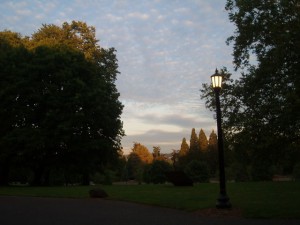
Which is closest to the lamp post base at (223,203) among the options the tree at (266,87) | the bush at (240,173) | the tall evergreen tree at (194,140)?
the tree at (266,87)

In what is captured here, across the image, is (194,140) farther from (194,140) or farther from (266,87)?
(266,87)

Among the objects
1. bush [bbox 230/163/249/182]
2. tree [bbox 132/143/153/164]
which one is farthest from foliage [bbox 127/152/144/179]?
bush [bbox 230/163/249/182]

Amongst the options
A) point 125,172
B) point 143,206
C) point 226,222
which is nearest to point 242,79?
point 143,206

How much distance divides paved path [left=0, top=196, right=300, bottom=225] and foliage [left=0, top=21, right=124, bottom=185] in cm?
1861

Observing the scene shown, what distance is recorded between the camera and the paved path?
42.1 ft

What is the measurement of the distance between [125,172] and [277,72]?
233 ft

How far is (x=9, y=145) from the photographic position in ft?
118

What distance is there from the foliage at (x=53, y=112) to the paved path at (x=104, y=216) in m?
18.6

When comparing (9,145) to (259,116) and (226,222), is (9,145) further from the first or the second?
(226,222)

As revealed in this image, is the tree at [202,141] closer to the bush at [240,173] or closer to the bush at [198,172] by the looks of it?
the bush at [240,173]

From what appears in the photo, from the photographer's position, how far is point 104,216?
47.5 ft

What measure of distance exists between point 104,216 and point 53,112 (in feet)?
74.8

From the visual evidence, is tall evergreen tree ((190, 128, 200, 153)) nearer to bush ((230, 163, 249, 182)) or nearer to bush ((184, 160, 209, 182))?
bush ((230, 163, 249, 182))

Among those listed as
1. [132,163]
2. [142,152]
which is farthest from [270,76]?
[142,152]
